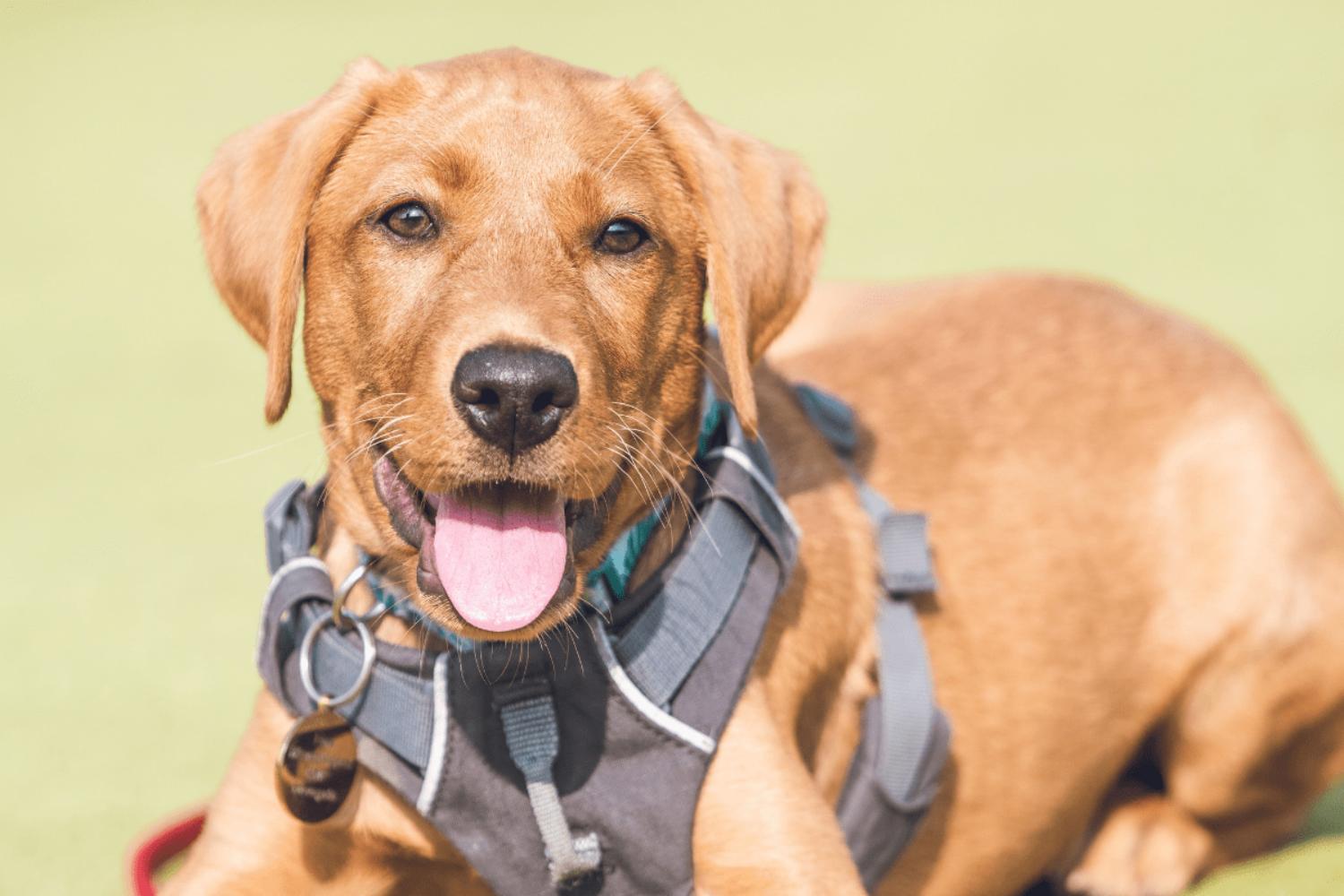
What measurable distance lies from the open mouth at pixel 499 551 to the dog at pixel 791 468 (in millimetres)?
11

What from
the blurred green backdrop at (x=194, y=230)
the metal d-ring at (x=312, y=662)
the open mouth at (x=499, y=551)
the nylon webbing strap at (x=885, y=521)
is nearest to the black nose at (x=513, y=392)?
the open mouth at (x=499, y=551)

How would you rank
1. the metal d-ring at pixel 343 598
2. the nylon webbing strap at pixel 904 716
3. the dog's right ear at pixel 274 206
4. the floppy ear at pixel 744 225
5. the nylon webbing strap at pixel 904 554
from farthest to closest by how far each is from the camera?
the nylon webbing strap at pixel 904 554
the nylon webbing strap at pixel 904 716
the floppy ear at pixel 744 225
the dog's right ear at pixel 274 206
the metal d-ring at pixel 343 598

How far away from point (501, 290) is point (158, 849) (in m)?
2.14

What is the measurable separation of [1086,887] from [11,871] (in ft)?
9.93

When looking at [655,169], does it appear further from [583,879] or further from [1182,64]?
[1182,64]

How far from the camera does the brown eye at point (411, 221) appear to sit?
3.21 meters

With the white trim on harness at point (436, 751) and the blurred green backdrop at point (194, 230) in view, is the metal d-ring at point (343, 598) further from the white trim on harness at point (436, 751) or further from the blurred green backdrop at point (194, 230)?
the blurred green backdrop at point (194, 230)

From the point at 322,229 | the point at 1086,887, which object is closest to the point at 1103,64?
the point at 1086,887

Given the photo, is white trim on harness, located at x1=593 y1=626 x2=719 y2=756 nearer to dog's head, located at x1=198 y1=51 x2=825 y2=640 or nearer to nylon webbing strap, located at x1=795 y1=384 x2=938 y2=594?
dog's head, located at x1=198 y1=51 x2=825 y2=640

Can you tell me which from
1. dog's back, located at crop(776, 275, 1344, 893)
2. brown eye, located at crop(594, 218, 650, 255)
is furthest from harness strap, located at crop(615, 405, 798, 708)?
dog's back, located at crop(776, 275, 1344, 893)

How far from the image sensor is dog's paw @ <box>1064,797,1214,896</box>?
174 inches

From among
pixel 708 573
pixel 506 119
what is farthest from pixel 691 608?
pixel 506 119

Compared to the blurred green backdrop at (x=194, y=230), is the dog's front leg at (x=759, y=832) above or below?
above

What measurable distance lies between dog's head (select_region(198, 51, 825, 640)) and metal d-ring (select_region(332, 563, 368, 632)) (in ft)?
0.26
